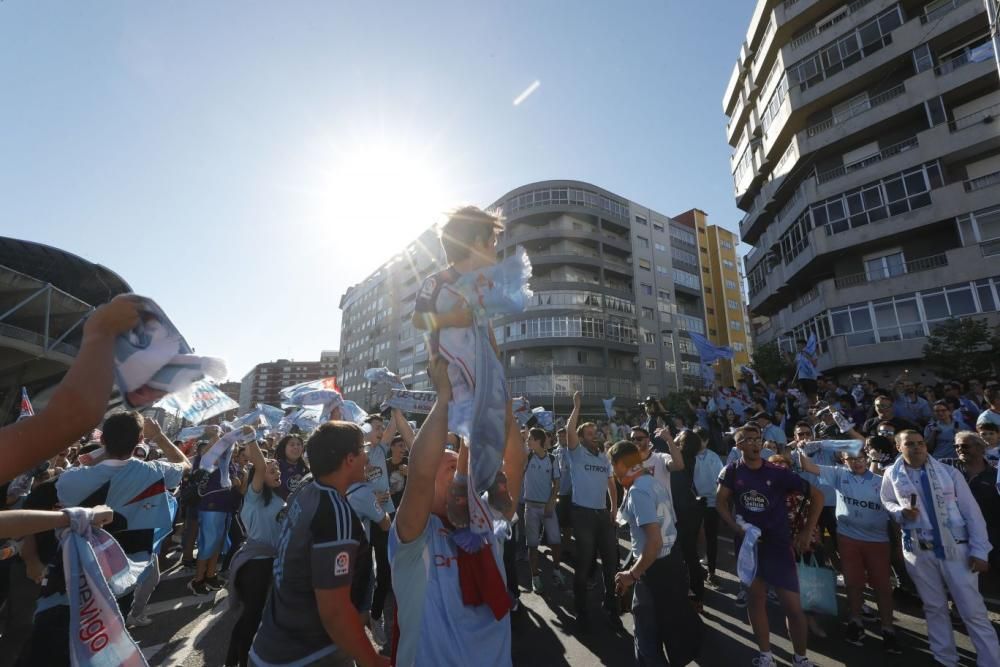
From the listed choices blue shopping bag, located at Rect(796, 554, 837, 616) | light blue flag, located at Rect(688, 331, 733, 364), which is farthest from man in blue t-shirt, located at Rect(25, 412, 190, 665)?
light blue flag, located at Rect(688, 331, 733, 364)

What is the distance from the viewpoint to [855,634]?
4930mm

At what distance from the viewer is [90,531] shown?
8.05ft

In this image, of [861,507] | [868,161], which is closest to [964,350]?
[868,161]

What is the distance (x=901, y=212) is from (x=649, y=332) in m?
28.8

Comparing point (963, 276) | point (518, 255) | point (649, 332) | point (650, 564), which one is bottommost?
point (650, 564)

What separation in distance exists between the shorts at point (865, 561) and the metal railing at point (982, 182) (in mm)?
23996

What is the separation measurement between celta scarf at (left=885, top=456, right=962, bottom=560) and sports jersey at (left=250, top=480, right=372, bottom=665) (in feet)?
17.9

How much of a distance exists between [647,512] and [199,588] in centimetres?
697

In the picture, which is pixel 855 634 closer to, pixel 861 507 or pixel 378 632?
pixel 861 507

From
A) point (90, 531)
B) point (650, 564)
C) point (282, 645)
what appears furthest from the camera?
point (650, 564)

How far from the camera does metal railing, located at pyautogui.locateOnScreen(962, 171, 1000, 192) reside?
19641 mm

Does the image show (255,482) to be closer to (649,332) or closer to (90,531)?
(90,531)

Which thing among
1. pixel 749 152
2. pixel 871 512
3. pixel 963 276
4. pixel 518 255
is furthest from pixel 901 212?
pixel 518 255

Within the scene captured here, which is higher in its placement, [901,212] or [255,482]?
[901,212]
